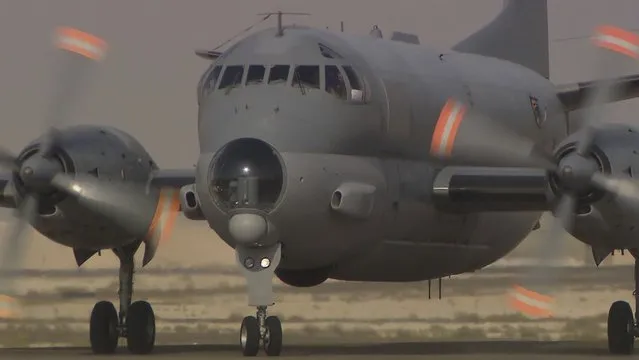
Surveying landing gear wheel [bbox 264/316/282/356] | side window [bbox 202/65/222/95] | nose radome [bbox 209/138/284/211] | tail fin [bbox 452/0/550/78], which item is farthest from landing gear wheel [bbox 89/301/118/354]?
tail fin [bbox 452/0/550/78]

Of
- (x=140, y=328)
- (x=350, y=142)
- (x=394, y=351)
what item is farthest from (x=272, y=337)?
(x=140, y=328)

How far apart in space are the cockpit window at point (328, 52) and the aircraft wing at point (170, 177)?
12.5 feet

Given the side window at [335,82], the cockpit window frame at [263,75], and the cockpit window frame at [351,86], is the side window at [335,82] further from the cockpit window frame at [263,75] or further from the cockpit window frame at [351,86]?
the cockpit window frame at [263,75]

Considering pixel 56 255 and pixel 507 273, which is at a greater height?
pixel 56 255

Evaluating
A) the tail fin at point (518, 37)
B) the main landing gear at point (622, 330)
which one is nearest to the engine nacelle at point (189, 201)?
the main landing gear at point (622, 330)

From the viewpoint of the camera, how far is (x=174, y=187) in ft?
97.9

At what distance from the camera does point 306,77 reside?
2619 cm

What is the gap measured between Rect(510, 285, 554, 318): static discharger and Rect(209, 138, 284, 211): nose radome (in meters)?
3.87

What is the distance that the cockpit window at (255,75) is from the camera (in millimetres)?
25969

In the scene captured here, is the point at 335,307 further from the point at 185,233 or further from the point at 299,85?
the point at 185,233

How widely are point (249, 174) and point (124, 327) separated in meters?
6.36

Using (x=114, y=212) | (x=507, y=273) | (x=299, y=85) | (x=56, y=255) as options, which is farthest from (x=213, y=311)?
(x=56, y=255)

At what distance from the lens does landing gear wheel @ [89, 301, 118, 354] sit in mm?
29953

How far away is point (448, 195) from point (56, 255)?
4528 cm
